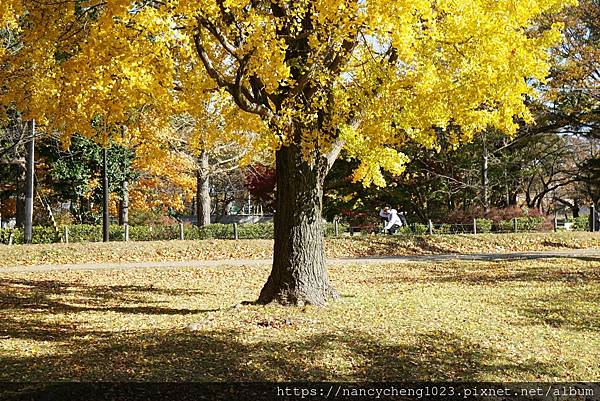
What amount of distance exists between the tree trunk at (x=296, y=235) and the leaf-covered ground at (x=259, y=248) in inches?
402

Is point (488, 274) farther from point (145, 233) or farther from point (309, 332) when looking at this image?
point (145, 233)

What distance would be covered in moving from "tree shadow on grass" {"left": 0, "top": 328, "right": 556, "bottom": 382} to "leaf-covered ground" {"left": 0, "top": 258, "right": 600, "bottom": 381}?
20 millimetres

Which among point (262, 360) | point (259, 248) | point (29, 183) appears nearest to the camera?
point (262, 360)

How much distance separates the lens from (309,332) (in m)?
7.20

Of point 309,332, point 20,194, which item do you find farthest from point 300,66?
point 20,194

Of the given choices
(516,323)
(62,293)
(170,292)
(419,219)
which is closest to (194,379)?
(516,323)

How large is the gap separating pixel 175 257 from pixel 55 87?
10.8 metres

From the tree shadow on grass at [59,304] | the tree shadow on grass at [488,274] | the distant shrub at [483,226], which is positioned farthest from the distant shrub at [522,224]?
the tree shadow on grass at [59,304]

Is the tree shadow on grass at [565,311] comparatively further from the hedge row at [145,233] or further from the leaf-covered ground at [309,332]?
the hedge row at [145,233]

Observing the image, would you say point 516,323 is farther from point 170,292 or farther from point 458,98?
point 170,292

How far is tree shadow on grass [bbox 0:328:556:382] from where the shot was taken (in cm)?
550

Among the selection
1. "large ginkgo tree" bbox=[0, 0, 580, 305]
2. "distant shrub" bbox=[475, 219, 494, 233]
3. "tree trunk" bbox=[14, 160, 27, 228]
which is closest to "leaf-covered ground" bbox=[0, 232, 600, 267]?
"distant shrub" bbox=[475, 219, 494, 233]

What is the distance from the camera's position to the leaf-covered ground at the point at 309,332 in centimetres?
575

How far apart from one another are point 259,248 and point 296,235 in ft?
35.6
